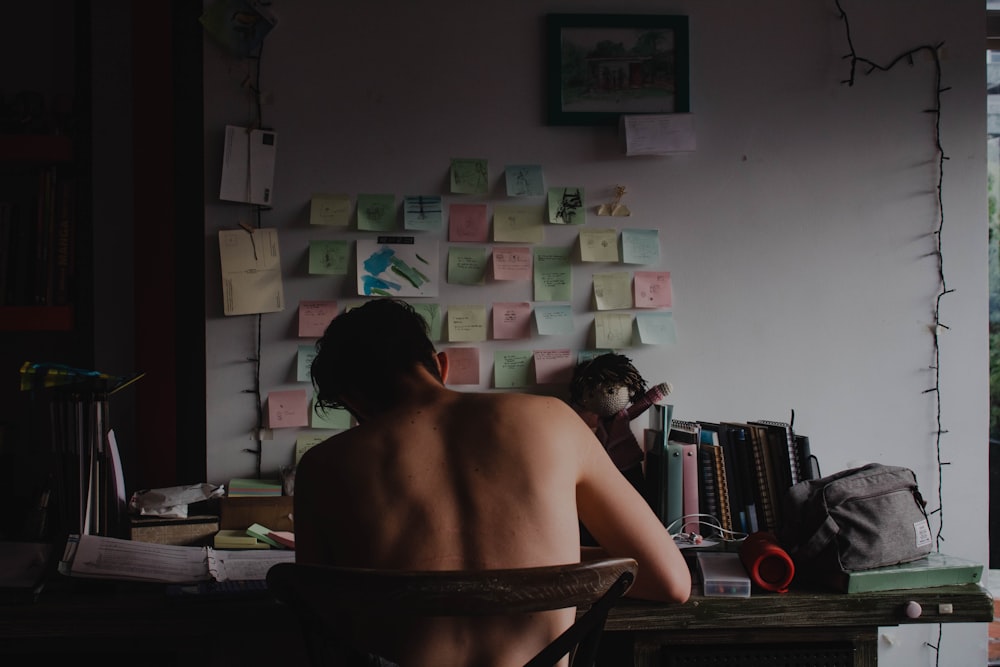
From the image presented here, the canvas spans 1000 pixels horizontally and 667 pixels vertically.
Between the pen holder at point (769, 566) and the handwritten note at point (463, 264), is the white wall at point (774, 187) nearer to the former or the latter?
the handwritten note at point (463, 264)

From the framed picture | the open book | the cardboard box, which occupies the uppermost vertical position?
the framed picture

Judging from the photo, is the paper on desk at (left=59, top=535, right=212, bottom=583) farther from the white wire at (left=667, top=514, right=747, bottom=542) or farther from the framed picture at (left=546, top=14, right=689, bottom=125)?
the framed picture at (left=546, top=14, right=689, bottom=125)

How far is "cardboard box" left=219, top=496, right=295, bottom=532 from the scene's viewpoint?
6.26 feet

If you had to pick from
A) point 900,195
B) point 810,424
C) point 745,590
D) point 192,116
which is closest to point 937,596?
point 745,590

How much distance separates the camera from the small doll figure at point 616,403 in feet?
6.77

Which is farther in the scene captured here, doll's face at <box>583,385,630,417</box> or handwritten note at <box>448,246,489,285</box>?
handwritten note at <box>448,246,489,285</box>

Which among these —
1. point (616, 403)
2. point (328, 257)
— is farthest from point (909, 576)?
point (328, 257)

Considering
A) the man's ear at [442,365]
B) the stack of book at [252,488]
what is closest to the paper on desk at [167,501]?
the stack of book at [252,488]

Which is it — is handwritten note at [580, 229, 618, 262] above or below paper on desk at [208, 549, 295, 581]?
above

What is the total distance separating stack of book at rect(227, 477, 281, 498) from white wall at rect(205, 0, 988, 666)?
0.27 feet

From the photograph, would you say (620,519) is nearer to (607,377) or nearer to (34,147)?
(607,377)

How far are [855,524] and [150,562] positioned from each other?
1512 mm

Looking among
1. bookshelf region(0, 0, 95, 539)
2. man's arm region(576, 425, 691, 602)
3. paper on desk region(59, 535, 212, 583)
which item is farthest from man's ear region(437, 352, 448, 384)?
bookshelf region(0, 0, 95, 539)

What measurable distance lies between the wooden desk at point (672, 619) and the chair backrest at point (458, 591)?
0.54 meters
